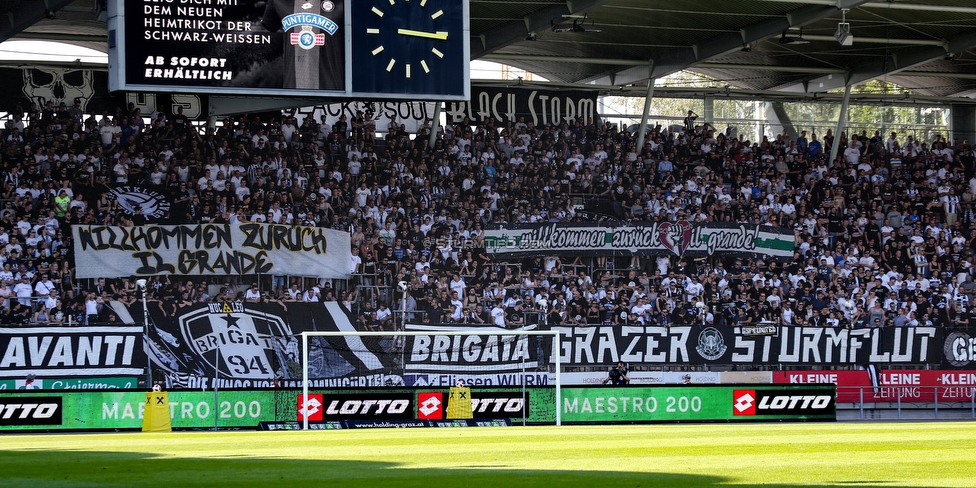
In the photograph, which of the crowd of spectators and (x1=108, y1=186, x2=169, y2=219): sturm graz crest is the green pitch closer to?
the crowd of spectators

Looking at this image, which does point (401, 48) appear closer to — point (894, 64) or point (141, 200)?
point (141, 200)

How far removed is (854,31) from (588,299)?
11.7 m

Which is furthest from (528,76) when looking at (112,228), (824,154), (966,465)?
(966,465)

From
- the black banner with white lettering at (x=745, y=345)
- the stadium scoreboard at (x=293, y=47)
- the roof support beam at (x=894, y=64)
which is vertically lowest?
the black banner with white lettering at (x=745, y=345)

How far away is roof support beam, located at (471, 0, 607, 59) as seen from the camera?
31.3 metres

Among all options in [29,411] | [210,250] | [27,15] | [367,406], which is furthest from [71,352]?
[27,15]

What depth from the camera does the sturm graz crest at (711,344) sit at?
97.7 feet

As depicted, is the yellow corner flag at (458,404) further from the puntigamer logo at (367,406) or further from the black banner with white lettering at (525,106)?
the black banner with white lettering at (525,106)

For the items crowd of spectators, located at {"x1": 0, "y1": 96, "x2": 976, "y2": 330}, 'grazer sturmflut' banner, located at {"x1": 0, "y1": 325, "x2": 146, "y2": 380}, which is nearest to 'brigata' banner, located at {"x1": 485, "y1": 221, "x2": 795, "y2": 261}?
crowd of spectators, located at {"x1": 0, "y1": 96, "x2": 976, "y2": 330}

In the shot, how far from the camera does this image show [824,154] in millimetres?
39344

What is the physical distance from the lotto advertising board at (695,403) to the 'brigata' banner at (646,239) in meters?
7.15

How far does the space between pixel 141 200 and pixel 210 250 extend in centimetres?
224

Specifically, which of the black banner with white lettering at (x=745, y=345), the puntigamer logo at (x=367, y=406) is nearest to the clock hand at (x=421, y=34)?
the puntigamer logo at (x=367, y=406)

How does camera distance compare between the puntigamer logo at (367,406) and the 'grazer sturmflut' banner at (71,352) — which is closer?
the puntigamer logo at (367,406)
